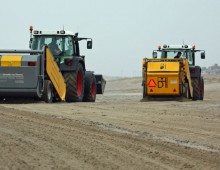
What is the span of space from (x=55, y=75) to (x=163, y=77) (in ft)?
17.9

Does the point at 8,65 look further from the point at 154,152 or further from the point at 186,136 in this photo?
the point at 154,152

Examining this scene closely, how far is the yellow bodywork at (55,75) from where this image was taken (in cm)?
1736

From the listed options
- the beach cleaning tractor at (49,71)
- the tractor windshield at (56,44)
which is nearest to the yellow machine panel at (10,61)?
the beach cleaning tractor at (49,71)

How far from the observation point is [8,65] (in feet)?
54.3

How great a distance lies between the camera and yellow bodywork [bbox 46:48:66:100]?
17.4m

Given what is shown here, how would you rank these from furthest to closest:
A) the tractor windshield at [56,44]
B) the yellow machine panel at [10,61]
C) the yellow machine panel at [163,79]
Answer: the yellow machine panel at [163,79]
the tractor windshield at [56,44]
the yellow machine panel at [10,61]

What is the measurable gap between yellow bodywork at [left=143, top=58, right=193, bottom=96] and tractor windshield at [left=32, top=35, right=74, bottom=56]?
12.9 feet

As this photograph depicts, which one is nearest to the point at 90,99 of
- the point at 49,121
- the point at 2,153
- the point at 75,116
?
the point at 75,116

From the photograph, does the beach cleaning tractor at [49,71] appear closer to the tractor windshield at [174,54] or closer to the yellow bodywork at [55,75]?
the yellow bodywork at [55,75]

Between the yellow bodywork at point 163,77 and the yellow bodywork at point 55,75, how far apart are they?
471 centimetres

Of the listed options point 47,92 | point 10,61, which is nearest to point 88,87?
point 47,92

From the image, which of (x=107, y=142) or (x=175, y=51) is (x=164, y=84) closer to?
(x=175, y=51)

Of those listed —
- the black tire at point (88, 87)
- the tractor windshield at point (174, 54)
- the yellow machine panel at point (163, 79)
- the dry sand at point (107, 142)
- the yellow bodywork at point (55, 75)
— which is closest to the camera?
the dry sand at point (107, 142)

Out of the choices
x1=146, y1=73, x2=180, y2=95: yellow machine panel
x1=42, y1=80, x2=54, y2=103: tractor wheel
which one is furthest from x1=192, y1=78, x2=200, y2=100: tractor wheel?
x1=42, y1=80, x2=54, y2=103: tractor wheel
